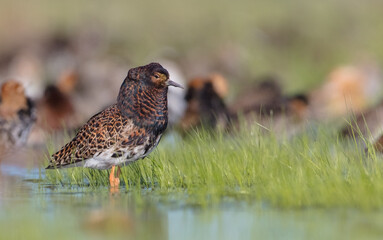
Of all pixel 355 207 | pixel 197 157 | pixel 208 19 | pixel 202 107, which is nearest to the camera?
pixel 355 207

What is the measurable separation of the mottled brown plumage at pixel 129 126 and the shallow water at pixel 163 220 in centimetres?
46

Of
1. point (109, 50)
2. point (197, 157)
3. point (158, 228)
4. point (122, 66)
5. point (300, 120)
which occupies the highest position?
point (109, 50)

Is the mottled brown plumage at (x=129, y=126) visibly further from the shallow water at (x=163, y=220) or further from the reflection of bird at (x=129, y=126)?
the shallow water at (x=163, y=220)

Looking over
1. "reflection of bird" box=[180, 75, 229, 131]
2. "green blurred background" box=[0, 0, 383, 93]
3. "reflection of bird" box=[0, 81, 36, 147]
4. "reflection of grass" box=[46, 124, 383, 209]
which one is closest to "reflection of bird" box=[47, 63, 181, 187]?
"reflection of grass" box=[46, 124, 383, 209]

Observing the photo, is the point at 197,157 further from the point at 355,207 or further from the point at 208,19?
the point at 208,19

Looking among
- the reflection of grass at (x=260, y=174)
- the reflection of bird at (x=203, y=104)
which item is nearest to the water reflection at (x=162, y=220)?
the reflection of grass at (x=260, y=174)

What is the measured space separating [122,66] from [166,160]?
10.9 metres

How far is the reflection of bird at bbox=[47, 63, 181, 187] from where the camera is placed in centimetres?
759

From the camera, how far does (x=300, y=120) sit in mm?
12234

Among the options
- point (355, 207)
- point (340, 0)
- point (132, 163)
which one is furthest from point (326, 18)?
point (355, 207)

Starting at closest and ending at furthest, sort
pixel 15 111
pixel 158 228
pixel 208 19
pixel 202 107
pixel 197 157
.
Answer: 1. pixel 158 228
2. pixel 197 157
3. pixel 15 111
4. pixel 202 107
5. pixel 208 19

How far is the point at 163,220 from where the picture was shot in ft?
19.9

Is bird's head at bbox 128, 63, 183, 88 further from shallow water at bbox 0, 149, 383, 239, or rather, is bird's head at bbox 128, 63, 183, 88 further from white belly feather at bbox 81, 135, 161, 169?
shallow water at bbox 0, 149, 383, 239

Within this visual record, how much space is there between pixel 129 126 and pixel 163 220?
68.2 inches
